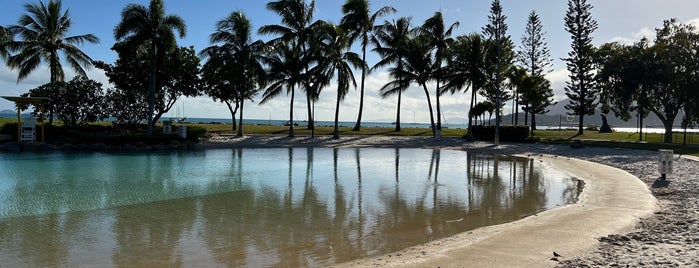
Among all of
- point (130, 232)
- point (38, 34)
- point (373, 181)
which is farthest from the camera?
point (38, 34)

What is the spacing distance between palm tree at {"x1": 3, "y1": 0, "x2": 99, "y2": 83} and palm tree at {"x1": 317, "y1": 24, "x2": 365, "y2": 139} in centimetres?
1547

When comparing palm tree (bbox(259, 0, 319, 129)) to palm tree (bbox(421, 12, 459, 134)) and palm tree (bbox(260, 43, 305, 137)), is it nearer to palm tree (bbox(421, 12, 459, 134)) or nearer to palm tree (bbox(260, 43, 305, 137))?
palm tree (bbox(260, 43, 305, 137))

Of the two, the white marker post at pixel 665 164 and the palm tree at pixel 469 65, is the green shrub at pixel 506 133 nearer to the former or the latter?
the palm tree at pixel 469 65

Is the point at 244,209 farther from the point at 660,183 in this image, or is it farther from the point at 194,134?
the point at 194,134

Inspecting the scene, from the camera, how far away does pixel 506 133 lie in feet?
112

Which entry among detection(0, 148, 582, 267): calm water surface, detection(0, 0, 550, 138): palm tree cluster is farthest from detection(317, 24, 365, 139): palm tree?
detection(0, 148, 582, 267): calm water surface

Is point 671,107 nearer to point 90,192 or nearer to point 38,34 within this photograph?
point 90,192

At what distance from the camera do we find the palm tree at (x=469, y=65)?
3612 cm

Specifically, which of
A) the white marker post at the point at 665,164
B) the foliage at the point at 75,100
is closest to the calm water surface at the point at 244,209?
the white marker post at the point at 665,164

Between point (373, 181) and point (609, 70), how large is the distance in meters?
28.2

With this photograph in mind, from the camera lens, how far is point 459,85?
1501 inches

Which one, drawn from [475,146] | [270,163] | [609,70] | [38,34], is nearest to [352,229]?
[270,163]

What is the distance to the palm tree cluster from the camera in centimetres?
2898

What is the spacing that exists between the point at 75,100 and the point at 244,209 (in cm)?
2599
